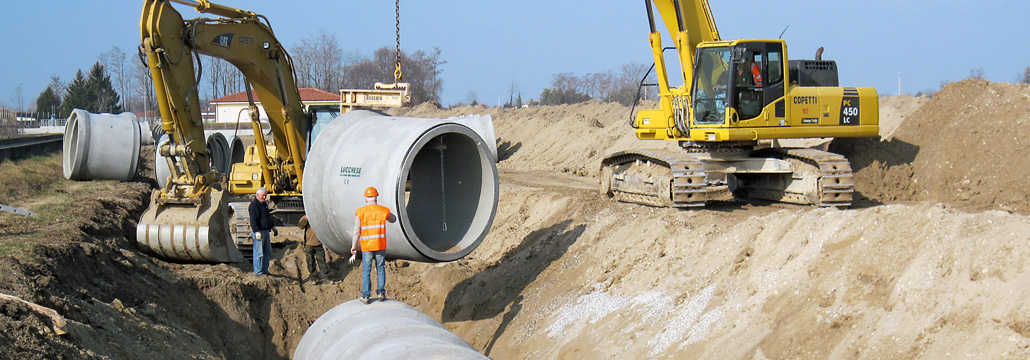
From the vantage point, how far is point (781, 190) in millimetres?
13664

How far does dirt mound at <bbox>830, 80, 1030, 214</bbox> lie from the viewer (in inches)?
549

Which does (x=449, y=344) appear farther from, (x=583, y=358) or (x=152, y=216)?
(x=152, y=216)

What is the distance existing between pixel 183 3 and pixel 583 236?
21.4ft

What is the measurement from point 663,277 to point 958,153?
25.6ft

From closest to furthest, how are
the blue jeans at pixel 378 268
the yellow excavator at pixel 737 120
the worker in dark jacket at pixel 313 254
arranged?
the blue jeans at pixel 378 268
the yellow excavator at pixel 737 120
the worker in dark jacket at pixel 313 254

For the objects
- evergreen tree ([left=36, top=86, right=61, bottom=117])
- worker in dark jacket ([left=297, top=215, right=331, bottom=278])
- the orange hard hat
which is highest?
evergreen tree ([left=36, top=86, right=61, bottom=117])

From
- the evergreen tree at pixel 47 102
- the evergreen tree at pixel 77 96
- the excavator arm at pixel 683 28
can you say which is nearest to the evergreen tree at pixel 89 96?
the evergreen tree at pixel 77 96

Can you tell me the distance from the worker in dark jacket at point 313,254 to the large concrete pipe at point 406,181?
1.90m

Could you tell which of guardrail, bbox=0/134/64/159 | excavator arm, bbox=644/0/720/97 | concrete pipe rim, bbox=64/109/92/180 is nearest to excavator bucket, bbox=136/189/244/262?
excavator arm, bbox=644/0/720/97

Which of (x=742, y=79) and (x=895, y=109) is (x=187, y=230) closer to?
(x=742, y=79)

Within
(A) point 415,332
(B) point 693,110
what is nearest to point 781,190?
(B) point 693,110

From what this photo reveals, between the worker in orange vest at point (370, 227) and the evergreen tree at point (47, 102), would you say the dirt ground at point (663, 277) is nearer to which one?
the worker in orange vest at point (370, 227)

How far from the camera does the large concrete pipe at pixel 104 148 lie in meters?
19.9

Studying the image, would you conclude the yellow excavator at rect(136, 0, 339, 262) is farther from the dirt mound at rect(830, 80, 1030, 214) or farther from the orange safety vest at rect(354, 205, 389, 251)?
the dirt mound at rect(830, 80, 1030, 214)
